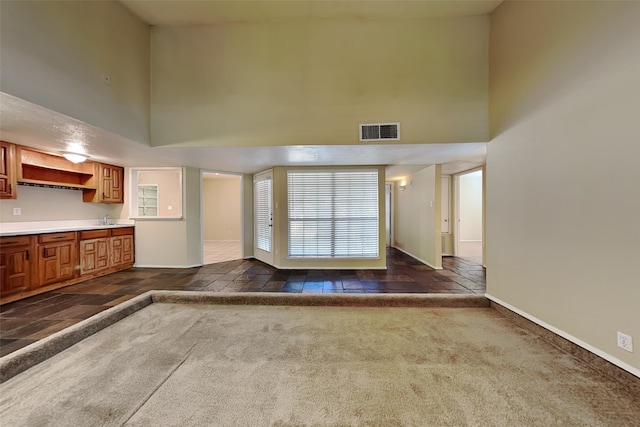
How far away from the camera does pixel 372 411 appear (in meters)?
1.49

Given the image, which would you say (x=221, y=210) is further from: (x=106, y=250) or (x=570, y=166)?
(x=570, y=166)

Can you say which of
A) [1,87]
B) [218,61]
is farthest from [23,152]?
[218,61]

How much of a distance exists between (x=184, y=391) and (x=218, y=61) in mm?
3574

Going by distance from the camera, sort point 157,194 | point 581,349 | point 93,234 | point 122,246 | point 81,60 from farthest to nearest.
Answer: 1. point 157,194
2. point 122,246
3. point 93,234
4. point 81,60
5. point 581,349

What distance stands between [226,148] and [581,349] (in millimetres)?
4245

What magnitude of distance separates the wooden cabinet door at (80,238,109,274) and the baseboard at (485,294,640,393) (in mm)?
6228

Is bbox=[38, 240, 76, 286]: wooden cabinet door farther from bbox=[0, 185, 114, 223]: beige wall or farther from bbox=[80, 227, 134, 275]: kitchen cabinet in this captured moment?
bbox=[0, 185, 114, 223]: beige wall

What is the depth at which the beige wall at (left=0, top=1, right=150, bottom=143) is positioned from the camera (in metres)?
1.83

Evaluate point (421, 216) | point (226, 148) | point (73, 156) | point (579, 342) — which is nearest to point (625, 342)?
point (579, 342)

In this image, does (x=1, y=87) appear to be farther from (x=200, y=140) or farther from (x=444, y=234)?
(x=444, y=234)

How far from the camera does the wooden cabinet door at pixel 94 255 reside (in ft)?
12.8

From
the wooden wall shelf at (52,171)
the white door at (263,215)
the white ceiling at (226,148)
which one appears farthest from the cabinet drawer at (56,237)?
the white door at (263,215)

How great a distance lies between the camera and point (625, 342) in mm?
1680

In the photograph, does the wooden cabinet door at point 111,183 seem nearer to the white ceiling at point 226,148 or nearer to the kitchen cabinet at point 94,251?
the kitchen cabinet at point 94,251
